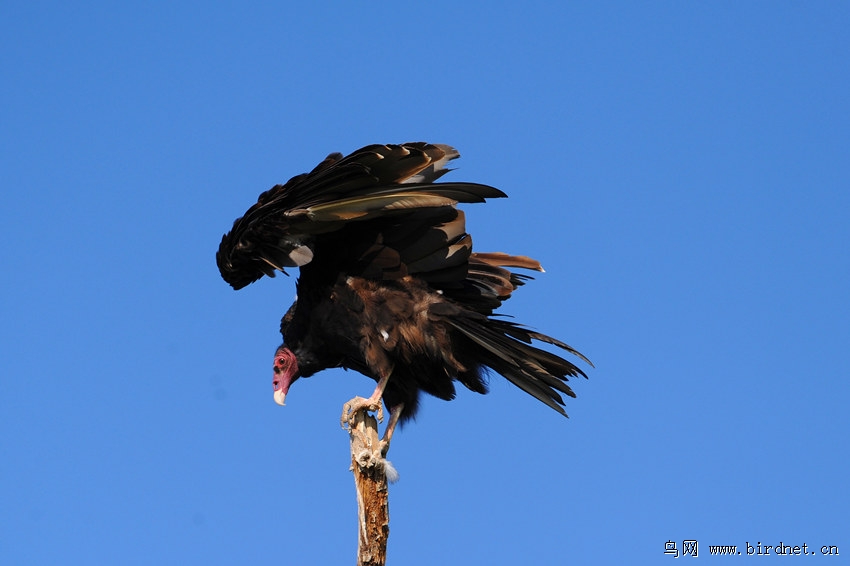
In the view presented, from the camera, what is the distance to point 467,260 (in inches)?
224

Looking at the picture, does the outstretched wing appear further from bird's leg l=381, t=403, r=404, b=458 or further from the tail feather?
bird's leg l=381, t=403, r=404, b=458

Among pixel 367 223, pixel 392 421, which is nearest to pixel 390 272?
pixel 367 223

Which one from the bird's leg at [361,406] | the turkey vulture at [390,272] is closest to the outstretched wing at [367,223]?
the turkey vulture at [390,272]

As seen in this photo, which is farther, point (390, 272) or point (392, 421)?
point (392, 421)

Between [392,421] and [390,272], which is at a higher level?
[390,272]

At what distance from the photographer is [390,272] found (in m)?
5.57

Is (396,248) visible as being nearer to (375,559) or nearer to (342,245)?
(342,245)

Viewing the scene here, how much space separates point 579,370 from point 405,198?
1.38 metres

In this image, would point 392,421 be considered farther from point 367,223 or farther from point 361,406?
point 367,223

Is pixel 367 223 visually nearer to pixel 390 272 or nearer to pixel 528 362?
pixel 390 272

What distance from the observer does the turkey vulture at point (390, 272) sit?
526 centimetres

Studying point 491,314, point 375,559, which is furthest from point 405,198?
point 375,559

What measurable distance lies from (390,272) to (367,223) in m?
0.30

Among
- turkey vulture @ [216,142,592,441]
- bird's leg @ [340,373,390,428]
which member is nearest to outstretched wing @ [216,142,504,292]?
turkey vulture @ [216,142,592,441]
